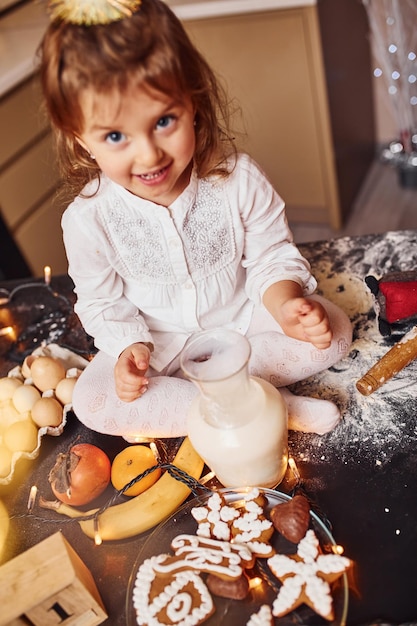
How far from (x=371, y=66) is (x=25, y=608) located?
211 centimetres

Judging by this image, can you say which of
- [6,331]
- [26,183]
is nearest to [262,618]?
[6,331]

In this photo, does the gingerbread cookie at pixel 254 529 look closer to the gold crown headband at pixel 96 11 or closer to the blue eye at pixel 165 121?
the blue eye at pixel 165 121

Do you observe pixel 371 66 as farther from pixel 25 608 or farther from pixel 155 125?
pixel 25 608

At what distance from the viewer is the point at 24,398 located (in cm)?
105

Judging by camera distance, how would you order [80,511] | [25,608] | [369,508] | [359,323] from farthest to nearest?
1. [359,323]
2. [80,511]
3. [369,508]
4. [25,608]

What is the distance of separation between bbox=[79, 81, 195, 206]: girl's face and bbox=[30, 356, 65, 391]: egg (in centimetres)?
39

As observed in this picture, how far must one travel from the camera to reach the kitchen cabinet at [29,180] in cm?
183

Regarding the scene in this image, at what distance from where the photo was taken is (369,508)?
2.68 ft

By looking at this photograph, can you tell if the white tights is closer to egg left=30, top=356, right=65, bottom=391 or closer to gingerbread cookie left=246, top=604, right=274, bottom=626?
egg left=30, top=356, right=65, bottom=391

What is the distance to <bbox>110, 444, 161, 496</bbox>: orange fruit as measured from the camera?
3.03 feet

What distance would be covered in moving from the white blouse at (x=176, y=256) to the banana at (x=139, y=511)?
0.23 m

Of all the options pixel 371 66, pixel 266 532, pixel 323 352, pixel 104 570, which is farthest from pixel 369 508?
pixel 371 66

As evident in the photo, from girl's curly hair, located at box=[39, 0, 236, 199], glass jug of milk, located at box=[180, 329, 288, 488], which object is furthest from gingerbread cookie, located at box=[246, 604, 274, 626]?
girl's curly hair, located at box=[39, 0, 236, 199]

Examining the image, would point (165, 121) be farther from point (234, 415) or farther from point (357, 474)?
point (357, 474)
